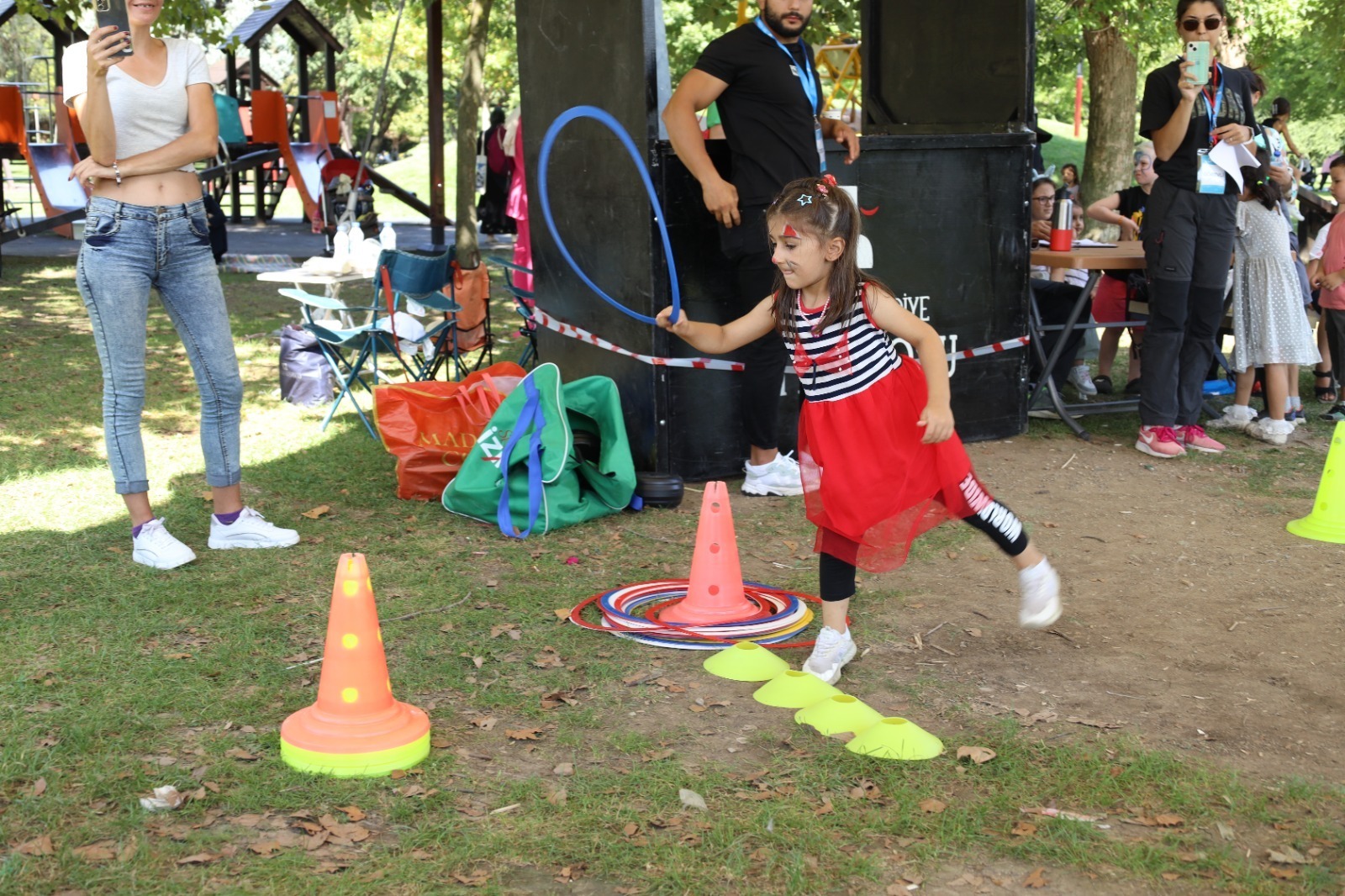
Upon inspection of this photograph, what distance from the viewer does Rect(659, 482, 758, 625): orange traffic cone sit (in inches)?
184

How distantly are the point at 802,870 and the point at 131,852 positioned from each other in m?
1.57

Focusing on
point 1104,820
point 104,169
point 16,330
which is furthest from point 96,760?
point 16,330

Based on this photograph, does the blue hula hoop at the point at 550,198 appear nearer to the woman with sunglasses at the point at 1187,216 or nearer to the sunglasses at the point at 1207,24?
the woman with sunglasses at the point at 1187,216

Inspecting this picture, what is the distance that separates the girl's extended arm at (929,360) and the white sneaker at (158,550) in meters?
2.97

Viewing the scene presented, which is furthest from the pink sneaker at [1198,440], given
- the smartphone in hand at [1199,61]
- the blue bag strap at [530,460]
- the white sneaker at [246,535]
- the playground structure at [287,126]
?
the playground structure at [287,126]

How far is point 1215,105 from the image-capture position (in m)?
6.96

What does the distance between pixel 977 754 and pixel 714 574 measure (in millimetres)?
1392

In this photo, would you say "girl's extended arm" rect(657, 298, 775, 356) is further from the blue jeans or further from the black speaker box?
the black speaker box

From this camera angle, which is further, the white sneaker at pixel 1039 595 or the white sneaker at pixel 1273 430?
the white sneaker at pixel 1273 430

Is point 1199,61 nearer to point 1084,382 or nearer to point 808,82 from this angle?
point 808,82

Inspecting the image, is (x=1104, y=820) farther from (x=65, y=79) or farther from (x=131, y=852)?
(x=65, y=79)

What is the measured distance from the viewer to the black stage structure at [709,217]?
253 inches

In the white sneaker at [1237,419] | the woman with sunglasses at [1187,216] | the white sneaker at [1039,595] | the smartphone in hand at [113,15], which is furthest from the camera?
the white sneaker at [1237,419]

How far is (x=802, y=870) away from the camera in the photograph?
2.98m
